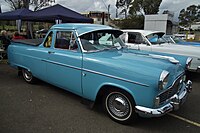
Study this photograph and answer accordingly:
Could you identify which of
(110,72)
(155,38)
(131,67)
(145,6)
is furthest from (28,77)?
(145,6)

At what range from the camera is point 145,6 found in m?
46.6

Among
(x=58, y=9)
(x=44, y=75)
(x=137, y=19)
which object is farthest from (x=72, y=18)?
(x=137, y=19)

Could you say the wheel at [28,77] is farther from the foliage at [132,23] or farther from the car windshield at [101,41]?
→ the foliage at [132,23]

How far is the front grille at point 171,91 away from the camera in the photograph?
3.00m

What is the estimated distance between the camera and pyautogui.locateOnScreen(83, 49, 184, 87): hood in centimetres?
287

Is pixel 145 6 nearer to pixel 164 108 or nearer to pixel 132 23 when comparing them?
pixel 132 23

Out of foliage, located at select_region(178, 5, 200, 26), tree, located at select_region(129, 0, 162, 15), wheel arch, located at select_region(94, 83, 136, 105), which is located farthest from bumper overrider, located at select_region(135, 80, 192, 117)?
foliage, located at select_region(178, 5, 200, 26)

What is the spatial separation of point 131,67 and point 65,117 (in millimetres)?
1629

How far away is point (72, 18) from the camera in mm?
8820

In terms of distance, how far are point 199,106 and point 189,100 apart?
364mm

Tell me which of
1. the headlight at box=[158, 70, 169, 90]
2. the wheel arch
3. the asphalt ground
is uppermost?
the headlight at box=[158, 70, 169, 90]

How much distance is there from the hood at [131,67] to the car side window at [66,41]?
0.47 metres

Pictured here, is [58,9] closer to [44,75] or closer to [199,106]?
[44,75]

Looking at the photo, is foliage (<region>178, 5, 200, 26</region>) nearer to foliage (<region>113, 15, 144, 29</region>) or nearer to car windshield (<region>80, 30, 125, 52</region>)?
foliage (<region>113, 15, 144, 29</region>)
